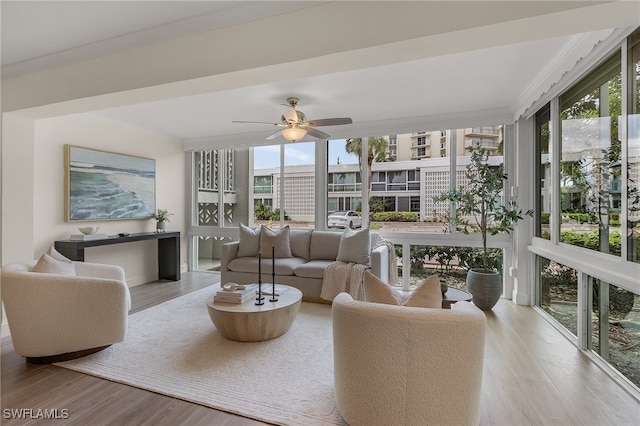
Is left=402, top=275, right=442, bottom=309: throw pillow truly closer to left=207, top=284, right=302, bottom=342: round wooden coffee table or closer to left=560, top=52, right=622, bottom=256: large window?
left=207, top=284, right=302, bottom=342: round wooden coffee table

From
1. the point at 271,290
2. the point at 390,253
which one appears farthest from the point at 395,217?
the point at 271,290

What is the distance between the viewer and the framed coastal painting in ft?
13.2

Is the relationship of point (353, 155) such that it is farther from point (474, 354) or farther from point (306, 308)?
point (474, 354)

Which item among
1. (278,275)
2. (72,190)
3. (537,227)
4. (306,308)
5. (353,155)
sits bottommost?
(306,308)

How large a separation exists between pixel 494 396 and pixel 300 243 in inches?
123

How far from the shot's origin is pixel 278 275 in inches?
162

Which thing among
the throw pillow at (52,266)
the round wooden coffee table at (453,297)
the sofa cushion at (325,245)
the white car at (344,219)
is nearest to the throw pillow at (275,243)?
the sofa cushion at (325,245)

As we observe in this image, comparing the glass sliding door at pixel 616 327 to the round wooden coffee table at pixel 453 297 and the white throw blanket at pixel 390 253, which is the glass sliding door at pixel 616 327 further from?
the white throw blanket at pixel 390 253

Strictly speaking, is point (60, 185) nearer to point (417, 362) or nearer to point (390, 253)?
point (390, 253)

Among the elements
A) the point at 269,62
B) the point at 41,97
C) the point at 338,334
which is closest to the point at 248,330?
the point at 338,334

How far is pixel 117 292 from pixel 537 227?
174 inches

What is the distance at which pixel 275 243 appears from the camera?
4562mm

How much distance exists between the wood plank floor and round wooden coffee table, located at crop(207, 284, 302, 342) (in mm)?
766

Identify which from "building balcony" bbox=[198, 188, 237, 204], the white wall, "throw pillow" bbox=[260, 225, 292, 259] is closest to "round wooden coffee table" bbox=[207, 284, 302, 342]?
"throw pillow" bbox=[260, 225, 292, 259]
